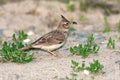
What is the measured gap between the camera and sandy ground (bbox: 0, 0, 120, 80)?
8.60 meters

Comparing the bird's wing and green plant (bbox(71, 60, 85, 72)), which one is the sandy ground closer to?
green plant (bbox(71, 60, 85, 72))

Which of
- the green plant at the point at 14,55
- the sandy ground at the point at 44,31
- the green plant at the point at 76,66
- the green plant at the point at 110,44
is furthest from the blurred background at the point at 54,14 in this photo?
the green plant at the point at 76,66

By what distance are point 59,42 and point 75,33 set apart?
196 cm

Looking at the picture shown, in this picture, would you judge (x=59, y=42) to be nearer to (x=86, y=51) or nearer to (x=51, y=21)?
(x=86, y=51)

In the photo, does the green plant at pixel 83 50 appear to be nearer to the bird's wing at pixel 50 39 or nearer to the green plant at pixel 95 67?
the bird's wing at pixel 50 39

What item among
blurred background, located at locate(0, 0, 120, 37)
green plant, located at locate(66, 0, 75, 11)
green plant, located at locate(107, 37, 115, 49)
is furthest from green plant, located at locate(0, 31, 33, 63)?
green plant, located at locate(66, 0, 75, 11)

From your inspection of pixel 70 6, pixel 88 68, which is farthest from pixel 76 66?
pixel 70 6

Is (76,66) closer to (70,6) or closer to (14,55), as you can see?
(14,55)

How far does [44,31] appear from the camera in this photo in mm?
13438

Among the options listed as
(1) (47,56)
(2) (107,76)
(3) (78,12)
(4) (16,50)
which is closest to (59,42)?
(1) (47,56)

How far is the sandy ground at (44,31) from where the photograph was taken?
8602mm

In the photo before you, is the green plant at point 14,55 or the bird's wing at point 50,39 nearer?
the green plant at point 14,55

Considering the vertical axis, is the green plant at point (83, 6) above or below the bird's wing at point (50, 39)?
below

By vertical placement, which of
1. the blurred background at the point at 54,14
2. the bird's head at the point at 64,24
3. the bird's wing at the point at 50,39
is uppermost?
the bird's head at the point at 64,24
